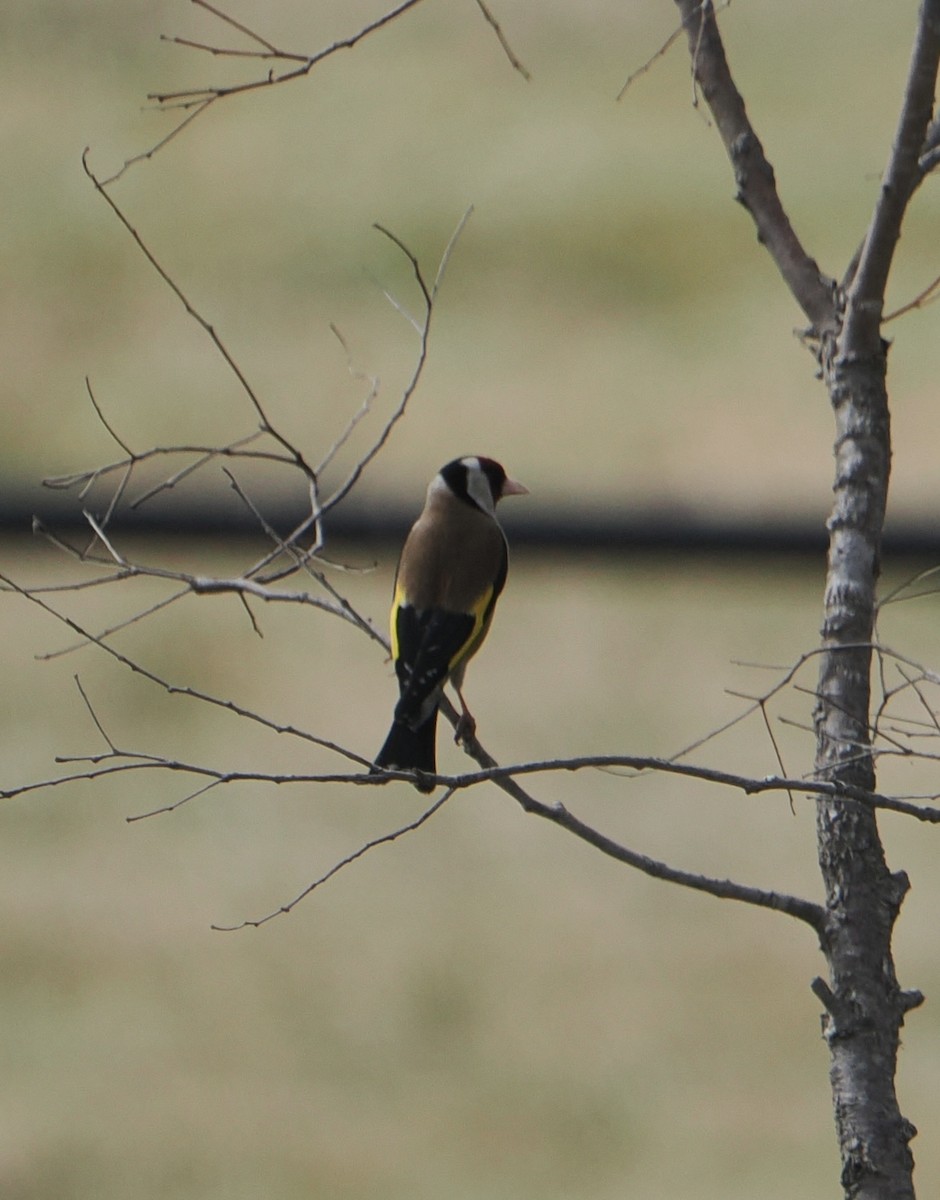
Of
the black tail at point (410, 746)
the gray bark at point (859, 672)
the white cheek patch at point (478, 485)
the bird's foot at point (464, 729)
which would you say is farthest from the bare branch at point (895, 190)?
the white cheek patch at point (478, 485)

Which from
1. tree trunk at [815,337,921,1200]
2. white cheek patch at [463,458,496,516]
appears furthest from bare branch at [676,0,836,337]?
Result: white cheek patch at [463,458,496,516]

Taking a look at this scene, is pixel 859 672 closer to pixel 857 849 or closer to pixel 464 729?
pixel 857 849

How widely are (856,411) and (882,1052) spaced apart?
0.67 metres

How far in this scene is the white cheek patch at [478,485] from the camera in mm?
2855

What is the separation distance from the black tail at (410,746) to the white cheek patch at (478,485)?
66cm

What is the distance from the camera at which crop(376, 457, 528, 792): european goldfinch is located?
2260mm

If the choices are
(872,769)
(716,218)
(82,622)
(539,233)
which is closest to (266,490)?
(82,622)

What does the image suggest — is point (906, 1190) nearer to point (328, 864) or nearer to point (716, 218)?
point (328, 864)

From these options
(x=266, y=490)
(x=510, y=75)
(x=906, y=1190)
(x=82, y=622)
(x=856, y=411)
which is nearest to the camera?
(x=906, y=1190)

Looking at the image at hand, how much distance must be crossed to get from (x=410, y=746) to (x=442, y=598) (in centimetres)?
29

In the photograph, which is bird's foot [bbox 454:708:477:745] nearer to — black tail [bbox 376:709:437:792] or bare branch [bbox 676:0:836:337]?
black tail [bbox 376:709:437:792]

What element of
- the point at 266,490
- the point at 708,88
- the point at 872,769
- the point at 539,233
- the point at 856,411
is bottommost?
the point at 872,769

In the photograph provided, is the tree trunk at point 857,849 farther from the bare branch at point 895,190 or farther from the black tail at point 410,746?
the black tail at point 410,746

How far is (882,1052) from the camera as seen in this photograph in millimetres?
1536
